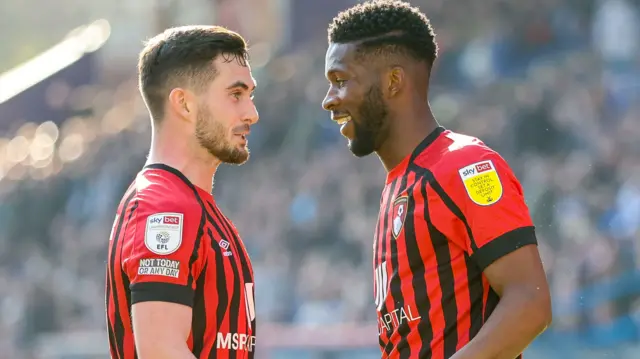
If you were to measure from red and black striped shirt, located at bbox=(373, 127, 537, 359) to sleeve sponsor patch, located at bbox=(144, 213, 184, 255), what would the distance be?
79 cm

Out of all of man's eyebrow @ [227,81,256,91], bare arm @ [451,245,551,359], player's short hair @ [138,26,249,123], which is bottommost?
bare arm @ [451,245,551,359]

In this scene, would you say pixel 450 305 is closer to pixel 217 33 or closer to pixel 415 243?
pixel 415 243

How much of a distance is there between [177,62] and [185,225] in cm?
66

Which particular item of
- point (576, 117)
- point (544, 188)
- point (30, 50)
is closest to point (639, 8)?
point (576, 117)

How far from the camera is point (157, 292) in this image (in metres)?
3.80

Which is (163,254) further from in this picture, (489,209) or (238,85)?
(489,209)

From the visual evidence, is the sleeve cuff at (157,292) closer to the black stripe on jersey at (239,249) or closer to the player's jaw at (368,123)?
the black stripe on jersey at (239,249)

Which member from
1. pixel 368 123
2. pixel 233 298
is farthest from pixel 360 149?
pixel 233 298

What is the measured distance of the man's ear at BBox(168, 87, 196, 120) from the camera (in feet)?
13.9

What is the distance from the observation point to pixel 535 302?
379cm

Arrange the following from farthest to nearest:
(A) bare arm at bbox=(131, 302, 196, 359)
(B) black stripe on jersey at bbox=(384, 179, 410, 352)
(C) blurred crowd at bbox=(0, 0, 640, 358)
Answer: (C) blurred crowd at bbox=(0, 0, 640, 358) < (B) black stripe on jersey at bbox=(384, 179, 410, 352) < (A) bare arm at bbox=(131, 302, 196, 359)

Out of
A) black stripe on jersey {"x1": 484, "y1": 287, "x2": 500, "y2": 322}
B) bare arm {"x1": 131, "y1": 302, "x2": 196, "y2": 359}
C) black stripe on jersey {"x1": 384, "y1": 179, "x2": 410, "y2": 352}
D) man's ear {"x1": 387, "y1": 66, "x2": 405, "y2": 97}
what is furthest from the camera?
man's ear {"x1": 387, "y1": 66, "x2": 405, "y2": 97}

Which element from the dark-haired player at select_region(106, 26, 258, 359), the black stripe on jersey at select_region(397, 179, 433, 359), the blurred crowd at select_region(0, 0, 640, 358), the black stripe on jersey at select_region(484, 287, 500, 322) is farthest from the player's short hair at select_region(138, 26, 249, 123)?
the blurred crowd at select_region(0, 0, 640, 358)

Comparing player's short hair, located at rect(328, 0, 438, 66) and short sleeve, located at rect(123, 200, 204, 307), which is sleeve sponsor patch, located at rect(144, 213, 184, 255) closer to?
short sleeve, located at rect(123, 200, 204, 307)
